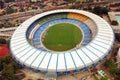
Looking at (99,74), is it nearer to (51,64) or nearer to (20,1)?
(51,64)

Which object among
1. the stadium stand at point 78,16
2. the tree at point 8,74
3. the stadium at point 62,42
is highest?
the stadium stand at point 78,16

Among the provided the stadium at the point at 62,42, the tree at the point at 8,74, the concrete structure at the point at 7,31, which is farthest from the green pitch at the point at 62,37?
the concrete structure at the point at 7,31

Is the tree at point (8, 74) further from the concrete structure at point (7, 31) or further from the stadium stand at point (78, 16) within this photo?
the stadium stand at point (78, 16)

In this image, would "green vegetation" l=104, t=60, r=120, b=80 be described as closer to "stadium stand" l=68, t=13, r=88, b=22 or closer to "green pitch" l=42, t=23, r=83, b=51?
"green pitch" l=42, t=23, r=83, b=51

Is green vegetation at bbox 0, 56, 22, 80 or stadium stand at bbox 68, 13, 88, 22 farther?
stadium stand at bbox 68, 13, 88, 22

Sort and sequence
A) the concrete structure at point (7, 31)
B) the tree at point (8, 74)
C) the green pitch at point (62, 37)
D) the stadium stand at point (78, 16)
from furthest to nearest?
the concrete structure at point (7, 31) → the stadium stand at point (78, 16) → the green pitch at point (62, 37) → the tree at point (8, 74)

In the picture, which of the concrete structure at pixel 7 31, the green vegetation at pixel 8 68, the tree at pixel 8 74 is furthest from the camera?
the concrete structure at pixel 7 31

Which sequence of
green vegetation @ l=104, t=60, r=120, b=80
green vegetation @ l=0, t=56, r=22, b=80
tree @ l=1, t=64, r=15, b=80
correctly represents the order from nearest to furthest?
green vegetation @ l=104, t=60, r=120, b=80 → tree @ l=1, t=64, r=15, b=80 → green vegetation @ l=0, t=56, r=22, b=80

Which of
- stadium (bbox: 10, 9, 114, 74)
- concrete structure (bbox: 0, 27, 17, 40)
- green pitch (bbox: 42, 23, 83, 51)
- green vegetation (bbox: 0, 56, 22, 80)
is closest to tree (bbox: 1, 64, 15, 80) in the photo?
green vegetation (bbox: 0, 56, 22, 80)
